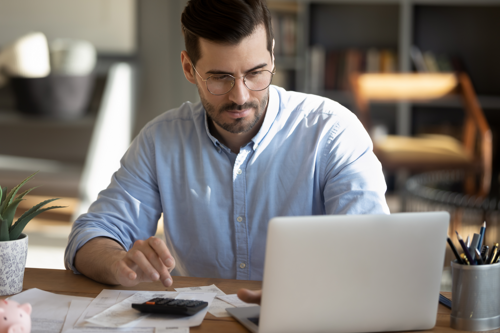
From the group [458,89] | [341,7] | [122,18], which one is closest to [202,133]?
[122,18]

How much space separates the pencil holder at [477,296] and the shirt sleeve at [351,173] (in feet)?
1.06

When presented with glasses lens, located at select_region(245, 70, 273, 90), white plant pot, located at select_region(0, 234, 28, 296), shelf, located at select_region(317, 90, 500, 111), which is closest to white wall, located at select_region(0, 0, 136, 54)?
shelf, located at select_region(317, 90, 500, 111)

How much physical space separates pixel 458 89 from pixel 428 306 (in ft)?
9.98

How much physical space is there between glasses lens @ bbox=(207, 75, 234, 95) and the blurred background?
54.4 inches

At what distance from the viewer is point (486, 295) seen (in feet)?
2.88

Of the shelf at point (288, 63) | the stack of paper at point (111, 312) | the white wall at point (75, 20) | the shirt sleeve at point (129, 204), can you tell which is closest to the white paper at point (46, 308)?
the stack of paper at point (111, 312)

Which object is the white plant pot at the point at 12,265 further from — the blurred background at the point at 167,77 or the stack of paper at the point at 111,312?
the blurred background at the point at 167,77

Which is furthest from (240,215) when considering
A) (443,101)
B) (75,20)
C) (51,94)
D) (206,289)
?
(443,101)

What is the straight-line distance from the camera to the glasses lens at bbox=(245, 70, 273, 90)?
4.34 feet

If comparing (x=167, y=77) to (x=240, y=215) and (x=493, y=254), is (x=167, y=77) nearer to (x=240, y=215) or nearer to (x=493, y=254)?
(x=240, y=215)

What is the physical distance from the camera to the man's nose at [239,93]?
4.31ft

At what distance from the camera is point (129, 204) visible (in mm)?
1409

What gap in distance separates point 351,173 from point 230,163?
1.04 feet

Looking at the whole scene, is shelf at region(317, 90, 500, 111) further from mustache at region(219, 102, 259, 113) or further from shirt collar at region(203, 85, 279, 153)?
mustache at region(219, 102, 259, 113)
